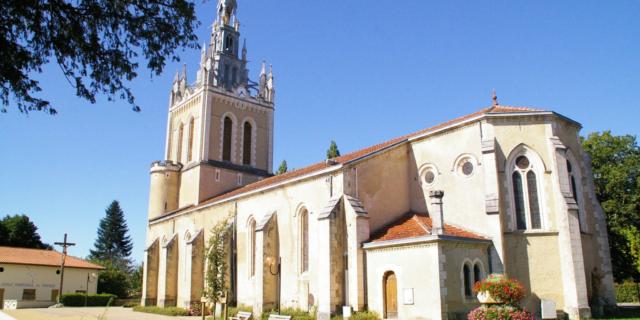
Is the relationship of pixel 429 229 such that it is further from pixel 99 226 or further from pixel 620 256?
pixel 99 226

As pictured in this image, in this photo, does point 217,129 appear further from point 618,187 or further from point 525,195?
point 618,187

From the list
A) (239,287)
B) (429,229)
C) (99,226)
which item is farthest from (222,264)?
(99,226)

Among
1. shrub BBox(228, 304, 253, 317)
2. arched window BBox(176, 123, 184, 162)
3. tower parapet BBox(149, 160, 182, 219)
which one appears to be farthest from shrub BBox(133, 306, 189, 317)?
arched window BBox(176, 123, 184, 162)

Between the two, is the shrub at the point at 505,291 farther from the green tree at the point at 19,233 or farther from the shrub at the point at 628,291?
the green tree at the point at 19,233

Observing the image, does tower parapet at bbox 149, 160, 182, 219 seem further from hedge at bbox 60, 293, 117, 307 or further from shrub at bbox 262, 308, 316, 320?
shrub at bbox 262, 308, 316, 320

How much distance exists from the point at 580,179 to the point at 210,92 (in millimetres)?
26558

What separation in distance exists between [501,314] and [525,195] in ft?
26.5

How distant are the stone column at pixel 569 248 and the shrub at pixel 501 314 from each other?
5.70 metres

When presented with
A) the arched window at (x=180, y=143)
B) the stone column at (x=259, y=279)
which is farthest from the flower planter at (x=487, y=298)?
the arched window at (x=180, y=143)

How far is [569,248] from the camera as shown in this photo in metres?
20.0

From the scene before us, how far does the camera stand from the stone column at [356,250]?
21.2 metres

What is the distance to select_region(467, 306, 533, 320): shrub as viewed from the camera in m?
14.7

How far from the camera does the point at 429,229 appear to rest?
21.1m

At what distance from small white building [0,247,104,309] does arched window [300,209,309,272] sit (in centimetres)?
2583
